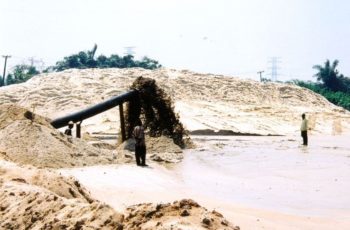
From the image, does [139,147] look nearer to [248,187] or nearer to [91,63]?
[248,187]

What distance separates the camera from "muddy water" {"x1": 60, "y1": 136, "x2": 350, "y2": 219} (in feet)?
27.0

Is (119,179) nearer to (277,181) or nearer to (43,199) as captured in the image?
(277,181)

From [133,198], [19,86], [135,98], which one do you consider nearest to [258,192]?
[133,198]

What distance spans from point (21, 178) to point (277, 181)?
5591 mm

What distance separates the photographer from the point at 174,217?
14.8 feet

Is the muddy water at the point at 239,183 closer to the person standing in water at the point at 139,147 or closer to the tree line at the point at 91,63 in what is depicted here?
the person standing in water at the point at 139,147

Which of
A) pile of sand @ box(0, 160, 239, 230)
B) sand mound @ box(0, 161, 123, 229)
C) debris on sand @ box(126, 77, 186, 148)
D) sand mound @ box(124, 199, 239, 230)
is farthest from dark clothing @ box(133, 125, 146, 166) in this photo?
sand mound @ box(124, 199, 239, 230)

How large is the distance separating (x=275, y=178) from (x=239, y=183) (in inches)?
40.1

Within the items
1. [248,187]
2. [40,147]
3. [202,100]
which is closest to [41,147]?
[40,147]

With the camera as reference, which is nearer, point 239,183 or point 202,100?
point 239,183

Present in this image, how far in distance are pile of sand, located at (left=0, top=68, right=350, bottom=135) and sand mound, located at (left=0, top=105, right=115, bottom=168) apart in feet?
49.1

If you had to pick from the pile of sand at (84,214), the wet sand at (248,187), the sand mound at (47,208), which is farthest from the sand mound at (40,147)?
the pile of sand at (84,214)

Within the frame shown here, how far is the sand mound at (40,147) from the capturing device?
11348 millimetres

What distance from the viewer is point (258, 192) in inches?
372
